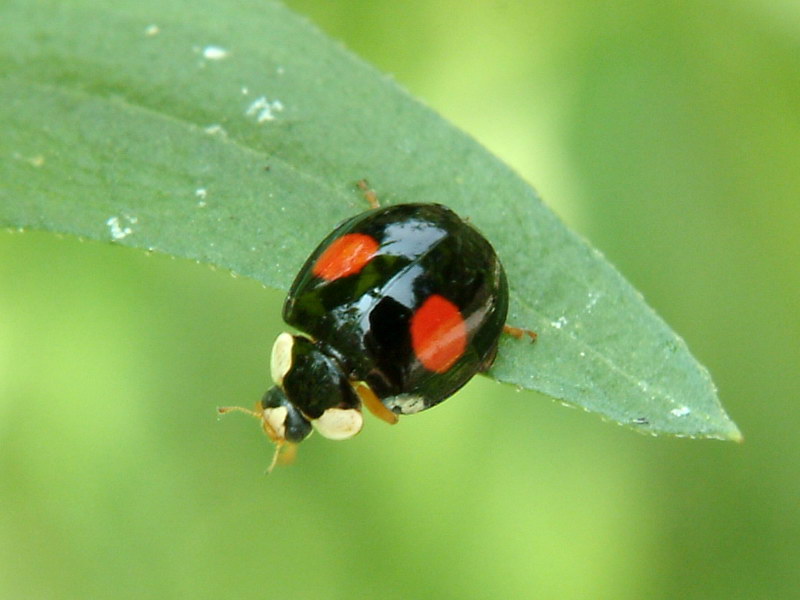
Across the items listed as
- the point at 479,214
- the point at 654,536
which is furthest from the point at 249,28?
the point at 654,536

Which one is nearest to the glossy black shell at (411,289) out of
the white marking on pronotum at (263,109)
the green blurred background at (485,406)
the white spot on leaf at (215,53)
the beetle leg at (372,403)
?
the beetle leg at (372,403)

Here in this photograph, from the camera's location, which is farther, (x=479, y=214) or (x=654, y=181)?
A: (x=654, y=181)

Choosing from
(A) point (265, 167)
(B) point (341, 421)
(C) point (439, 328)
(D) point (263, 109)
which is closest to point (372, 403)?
(B) point (341, 421)

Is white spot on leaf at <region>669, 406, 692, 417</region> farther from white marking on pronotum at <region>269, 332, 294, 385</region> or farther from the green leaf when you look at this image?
white marking on pronotum at <region>269, 332, 294, 385</region>

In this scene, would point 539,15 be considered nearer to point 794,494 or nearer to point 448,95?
point 448,95

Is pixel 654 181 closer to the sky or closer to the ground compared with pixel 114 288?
closer to the sky

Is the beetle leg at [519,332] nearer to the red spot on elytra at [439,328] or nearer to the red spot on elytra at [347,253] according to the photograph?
the red spot on elytra at [439,328]

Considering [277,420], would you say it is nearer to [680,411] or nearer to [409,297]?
[409,297]
